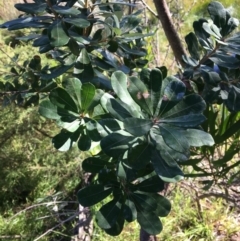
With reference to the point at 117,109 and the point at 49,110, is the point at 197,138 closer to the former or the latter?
the point at 117,109

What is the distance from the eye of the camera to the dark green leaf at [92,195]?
2.10 ft

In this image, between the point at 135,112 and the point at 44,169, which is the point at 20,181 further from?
the point at 135,112

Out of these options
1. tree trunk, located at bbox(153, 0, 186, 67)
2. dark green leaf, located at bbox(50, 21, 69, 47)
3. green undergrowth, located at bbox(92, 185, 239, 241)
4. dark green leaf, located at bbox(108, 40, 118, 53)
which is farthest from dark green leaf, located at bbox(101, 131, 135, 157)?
green undergrowth, located at bbox(92, 185, 239, 241)

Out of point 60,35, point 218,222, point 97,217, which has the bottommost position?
point 218,222

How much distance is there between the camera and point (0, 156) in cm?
228

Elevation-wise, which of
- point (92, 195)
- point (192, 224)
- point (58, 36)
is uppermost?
point (58, 36)

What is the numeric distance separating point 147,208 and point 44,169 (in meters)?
1.71

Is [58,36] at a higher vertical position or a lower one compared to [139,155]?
higher

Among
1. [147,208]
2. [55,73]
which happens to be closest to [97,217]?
[147,208]

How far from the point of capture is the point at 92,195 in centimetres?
64

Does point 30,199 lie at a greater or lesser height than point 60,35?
lesser

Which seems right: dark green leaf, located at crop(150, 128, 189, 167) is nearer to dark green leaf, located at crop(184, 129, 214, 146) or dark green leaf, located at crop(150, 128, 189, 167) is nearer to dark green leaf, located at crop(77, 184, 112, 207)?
dark green leaf, located at crop(184, 129, 214, 146)

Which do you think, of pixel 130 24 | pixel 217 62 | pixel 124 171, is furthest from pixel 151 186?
pixel 130 24

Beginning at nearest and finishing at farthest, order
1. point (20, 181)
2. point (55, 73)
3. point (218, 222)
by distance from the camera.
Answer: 1. point (55, 73)
2. point (218, 222)
3. point (20, 181)
